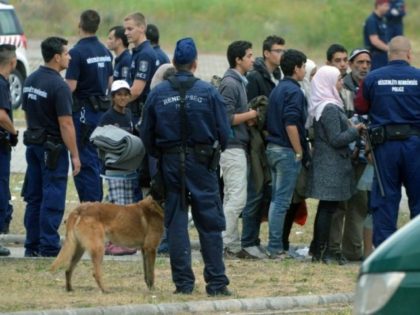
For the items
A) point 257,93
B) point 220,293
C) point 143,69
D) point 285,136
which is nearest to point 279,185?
point 285,136

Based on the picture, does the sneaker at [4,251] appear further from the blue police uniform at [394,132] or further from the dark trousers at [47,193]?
the blue police uniform at [394,132]

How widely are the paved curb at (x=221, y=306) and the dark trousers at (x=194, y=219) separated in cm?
43

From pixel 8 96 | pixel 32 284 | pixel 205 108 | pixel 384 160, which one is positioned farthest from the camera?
pixel 8 96

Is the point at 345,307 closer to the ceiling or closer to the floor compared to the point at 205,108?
closer to the floor

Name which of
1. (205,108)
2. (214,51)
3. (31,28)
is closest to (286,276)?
(205,108)

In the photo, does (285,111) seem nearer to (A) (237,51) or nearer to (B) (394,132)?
(A) (237,51)

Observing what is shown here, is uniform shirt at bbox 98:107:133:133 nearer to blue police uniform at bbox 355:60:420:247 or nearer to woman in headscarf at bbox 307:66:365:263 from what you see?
woman in headscarf at bbox 307:66:365:263

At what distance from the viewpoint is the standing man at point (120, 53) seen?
15180 mm

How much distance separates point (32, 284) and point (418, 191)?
133 inches

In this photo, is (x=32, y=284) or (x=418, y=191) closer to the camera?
(x=32, y=284)

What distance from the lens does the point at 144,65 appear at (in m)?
14.4

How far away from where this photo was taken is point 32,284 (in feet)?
37.1

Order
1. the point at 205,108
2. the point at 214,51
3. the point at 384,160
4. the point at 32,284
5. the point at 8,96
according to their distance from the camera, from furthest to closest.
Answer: the point at 214,51 < the point at 8,96 < the point at 384,160 < the point at 32,284 < the point at 205,108

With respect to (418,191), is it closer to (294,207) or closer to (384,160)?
(384,160)
